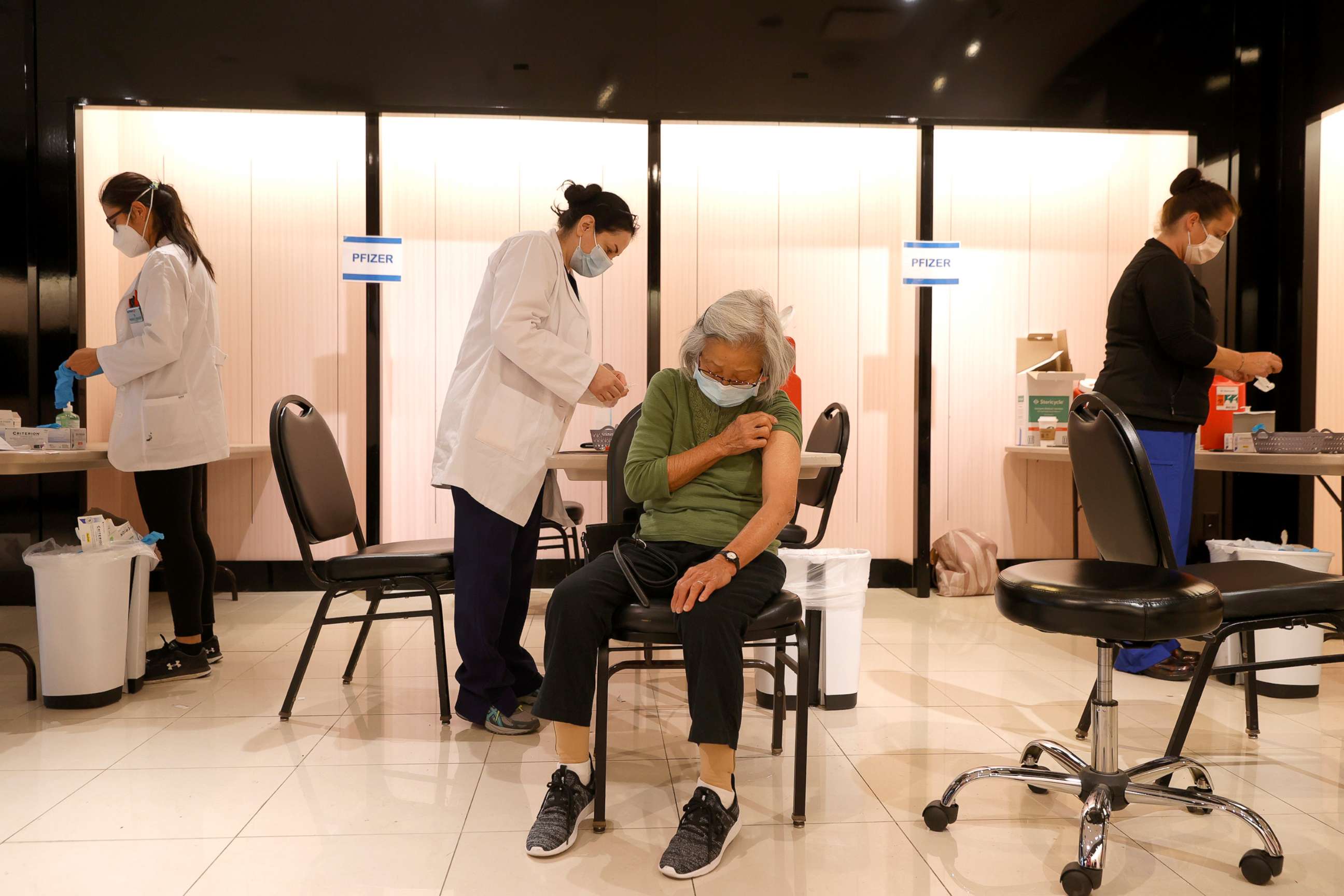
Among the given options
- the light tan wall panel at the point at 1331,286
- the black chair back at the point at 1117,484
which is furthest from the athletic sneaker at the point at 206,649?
the light tan wall panel at the point at 1331,286

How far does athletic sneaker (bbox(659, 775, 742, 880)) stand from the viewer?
170 centimetres

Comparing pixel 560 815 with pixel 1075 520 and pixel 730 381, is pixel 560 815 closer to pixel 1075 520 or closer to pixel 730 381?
pixel 730 381

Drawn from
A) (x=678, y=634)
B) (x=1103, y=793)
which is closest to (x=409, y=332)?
(x=678, y=634)

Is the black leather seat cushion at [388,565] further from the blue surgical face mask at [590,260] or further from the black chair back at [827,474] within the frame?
the black chair back at [827,474]

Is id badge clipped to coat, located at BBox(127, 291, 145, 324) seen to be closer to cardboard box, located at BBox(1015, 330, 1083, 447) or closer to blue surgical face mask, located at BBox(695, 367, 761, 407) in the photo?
blue surgical face mask, located at BBox(695, 367, 761, 407)

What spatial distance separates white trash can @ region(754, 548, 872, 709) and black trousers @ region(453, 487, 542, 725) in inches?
31.9

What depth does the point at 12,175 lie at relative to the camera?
431 centimetres

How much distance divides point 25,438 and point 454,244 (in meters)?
2.40

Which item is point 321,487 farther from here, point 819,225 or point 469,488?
point 819,225

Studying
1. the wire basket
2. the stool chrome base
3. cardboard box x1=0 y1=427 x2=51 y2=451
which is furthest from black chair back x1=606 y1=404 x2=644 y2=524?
the wire basket

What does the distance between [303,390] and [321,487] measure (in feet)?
7.55

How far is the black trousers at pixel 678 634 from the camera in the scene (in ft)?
5.78

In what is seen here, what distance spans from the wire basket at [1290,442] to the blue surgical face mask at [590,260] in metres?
2.45

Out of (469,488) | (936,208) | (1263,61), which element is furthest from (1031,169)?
(469,488)
